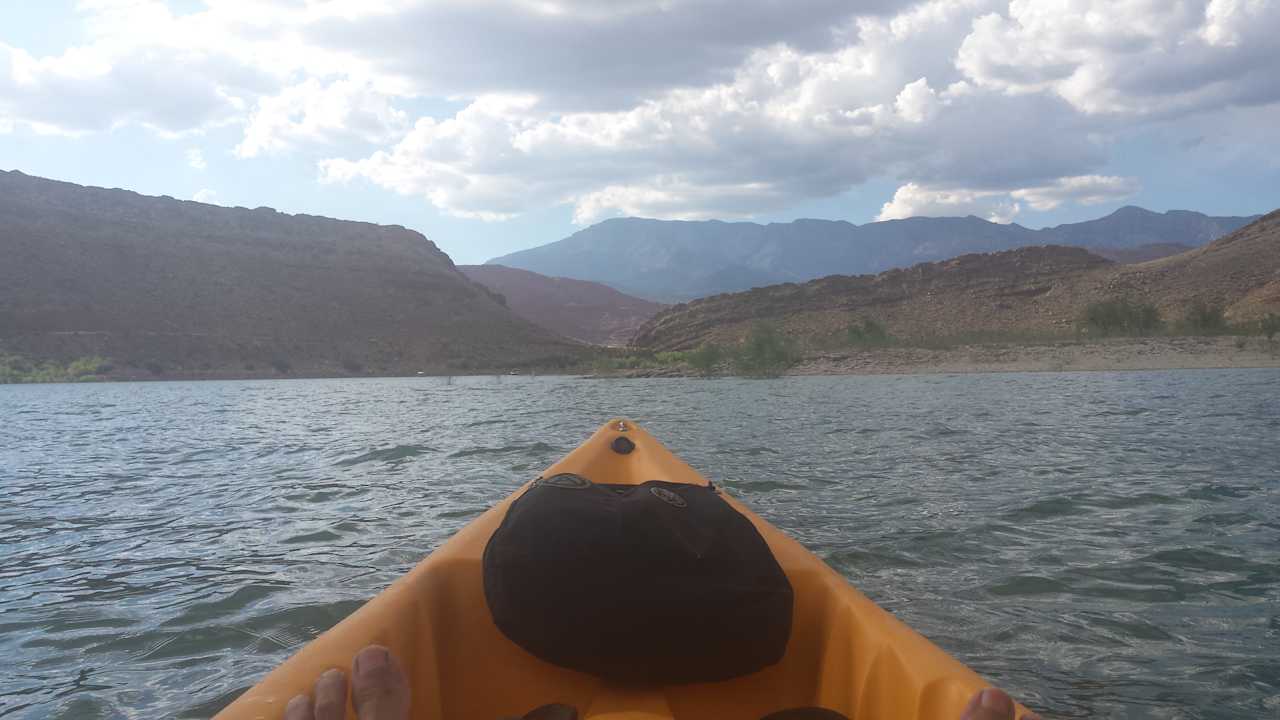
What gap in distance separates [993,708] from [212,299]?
6804 centimetres

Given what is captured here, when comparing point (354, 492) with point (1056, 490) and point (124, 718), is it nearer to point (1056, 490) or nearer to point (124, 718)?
point (124, 718)

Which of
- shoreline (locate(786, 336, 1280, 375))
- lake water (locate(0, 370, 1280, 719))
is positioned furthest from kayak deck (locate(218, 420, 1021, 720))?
shoreline (locate(786, 336, 1280, 375))

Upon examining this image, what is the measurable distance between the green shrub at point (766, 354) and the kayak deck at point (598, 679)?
42035mm

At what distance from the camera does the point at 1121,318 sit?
41.7 metres

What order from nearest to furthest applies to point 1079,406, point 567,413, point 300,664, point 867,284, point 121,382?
point 300,664
point 1079,406
point 567,413
point 121,382
point 867,284

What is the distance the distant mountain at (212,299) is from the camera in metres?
52.8

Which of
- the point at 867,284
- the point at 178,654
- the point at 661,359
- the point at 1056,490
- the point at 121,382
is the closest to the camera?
the point at 178,654

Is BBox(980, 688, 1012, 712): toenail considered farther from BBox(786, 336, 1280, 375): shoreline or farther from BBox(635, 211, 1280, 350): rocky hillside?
BBox(635, 211, 1280, 350): rocky hillside

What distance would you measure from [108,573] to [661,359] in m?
52.2

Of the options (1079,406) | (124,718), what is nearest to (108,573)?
(124,718)

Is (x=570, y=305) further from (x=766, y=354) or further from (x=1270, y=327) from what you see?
(x=1270, y=327)

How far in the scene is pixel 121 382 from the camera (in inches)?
2066

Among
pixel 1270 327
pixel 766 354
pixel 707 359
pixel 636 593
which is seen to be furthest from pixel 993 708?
pixel 707 359

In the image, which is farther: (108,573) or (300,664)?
(108,573)
